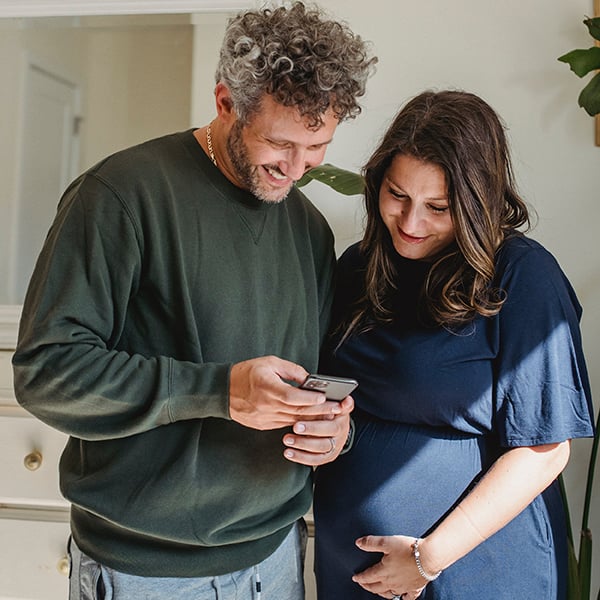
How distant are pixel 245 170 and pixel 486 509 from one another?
621 millimetres

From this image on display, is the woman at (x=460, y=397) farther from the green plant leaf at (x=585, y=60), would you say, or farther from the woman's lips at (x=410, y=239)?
the green plant leaf at (x=585, y=60)

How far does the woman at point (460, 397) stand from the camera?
1151 mm

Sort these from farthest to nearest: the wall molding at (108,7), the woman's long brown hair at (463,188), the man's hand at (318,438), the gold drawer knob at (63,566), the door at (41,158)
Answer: the door at (41,158) < the wall molding at (108,7) < the gold drawer knob at (63,566) < the woman's long brown hair at (463,188) < the man's hand at (318,438)

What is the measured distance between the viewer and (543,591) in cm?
119

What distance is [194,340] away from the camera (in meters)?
1.06

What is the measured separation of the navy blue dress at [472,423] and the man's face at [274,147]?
0.35 m

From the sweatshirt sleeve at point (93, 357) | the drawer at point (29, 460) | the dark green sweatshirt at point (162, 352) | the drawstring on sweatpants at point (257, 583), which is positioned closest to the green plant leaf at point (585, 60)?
the dark green sweatshirt at point (162, 352)

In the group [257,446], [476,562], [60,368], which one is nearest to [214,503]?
[257,446]

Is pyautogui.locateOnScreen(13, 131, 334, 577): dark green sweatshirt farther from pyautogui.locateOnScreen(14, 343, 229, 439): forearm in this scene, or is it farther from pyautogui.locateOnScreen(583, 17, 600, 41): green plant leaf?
pyautogui.locateOnScreen(583, 17, 600, 41): green plant leaf

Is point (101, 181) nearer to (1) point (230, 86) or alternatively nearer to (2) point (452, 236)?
(1) point (230, 86)

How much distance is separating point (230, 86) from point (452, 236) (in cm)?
45

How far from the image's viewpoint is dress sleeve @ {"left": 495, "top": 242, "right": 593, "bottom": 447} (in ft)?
3.73

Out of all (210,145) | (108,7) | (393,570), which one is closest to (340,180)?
(210,145)

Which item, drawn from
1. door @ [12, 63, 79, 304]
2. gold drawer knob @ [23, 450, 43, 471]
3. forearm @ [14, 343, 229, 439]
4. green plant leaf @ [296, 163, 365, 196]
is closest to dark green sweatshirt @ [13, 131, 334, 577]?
forearm @ [14, 343, 229, 439]
